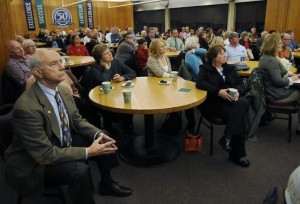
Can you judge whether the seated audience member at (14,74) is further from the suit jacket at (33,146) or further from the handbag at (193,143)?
the handbag at (193,143)

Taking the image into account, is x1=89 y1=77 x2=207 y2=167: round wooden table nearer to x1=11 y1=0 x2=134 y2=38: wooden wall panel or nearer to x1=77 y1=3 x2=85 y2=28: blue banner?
x1=11 y1=0 x2=134 y2=38: wooden wall panel

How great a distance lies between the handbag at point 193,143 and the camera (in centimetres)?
283

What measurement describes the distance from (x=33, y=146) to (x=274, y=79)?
2.68 m

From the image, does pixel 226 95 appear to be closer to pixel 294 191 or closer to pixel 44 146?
pixel 294 191

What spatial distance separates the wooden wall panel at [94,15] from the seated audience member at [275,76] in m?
13.5

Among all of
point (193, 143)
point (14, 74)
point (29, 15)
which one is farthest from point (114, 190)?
point (29, 15)

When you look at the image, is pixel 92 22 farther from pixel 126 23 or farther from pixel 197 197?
pixel 197 197

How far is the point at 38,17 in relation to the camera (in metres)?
14.0

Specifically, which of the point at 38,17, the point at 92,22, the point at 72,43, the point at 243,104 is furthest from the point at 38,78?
the point at 92,22

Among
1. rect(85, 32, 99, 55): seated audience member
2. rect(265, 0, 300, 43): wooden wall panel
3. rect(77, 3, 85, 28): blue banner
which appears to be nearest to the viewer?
rect(85, 32, 99, 55): seated audience member

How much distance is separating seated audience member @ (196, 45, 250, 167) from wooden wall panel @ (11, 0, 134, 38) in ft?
43.4

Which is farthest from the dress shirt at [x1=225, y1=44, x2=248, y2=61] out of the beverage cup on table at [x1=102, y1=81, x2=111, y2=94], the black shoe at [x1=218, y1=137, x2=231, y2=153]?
the beverage cup on table at [x1=102, y1=81, x2=111, y2=94]

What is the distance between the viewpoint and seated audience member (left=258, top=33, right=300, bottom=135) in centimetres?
291

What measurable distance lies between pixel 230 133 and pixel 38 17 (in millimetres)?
14570
